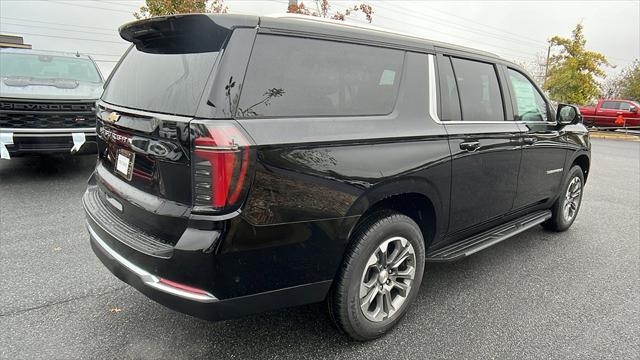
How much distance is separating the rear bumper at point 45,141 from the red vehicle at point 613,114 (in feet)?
68.1

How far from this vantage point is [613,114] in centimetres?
1983

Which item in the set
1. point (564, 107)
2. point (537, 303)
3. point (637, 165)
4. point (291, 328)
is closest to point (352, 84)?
point (291, 328)

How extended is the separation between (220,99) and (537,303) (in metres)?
2.70

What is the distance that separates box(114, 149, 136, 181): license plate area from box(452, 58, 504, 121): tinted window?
2208 millimetres

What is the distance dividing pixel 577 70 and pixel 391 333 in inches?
982

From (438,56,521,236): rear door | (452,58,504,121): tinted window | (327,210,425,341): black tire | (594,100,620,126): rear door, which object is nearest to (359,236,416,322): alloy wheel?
(327,210,425,341): black tire

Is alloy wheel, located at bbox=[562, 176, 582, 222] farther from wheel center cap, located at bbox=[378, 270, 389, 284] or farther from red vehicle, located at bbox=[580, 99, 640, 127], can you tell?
red vehicle, located at bbox=[580, 99, 640, 127]

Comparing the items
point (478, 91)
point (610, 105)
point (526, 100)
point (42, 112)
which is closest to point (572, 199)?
point (526, 100)

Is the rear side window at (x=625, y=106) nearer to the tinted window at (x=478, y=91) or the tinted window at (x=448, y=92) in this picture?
the tinted window at (x=478, y=91)

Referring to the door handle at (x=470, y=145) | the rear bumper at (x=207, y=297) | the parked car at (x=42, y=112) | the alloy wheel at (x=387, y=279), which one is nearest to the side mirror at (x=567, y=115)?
the door handle at (x=470, y=145)

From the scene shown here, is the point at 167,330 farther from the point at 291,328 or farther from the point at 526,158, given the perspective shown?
the point at 526,158

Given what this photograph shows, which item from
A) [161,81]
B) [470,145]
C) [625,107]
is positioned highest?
[625,107]

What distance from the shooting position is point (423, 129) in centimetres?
256

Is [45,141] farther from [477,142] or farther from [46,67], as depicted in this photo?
[477,142]
